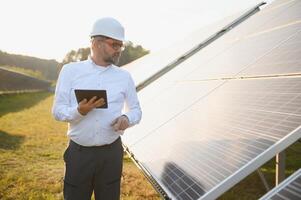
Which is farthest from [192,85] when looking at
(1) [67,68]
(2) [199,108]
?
(1) [67,68]

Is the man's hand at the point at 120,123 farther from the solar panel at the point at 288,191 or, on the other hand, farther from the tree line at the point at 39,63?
the tree line at the point at 39,63

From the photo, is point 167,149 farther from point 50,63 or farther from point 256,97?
point 50,63

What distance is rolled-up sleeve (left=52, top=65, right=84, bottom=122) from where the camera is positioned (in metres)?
3.56

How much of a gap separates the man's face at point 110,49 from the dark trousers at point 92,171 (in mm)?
831

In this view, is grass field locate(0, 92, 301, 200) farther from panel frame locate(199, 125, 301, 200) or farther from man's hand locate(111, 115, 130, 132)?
panel frame locate(199, 125, 301, 200)

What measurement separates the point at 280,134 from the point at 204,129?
50.5 inches

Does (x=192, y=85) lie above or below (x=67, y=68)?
below

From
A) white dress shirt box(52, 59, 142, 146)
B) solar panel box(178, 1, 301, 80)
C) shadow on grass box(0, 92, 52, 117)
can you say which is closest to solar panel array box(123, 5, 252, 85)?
solar panel box(178, 1, 301, 80)

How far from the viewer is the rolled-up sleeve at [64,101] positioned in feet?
11.7

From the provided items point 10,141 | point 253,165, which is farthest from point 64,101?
point 10,141

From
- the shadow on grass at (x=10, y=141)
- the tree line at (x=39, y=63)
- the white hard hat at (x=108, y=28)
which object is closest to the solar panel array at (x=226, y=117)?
the white hard hat at (x=108, y=28)

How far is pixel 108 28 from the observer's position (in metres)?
3.66

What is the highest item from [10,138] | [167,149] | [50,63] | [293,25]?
[293,25]

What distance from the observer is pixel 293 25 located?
543 centimetres
